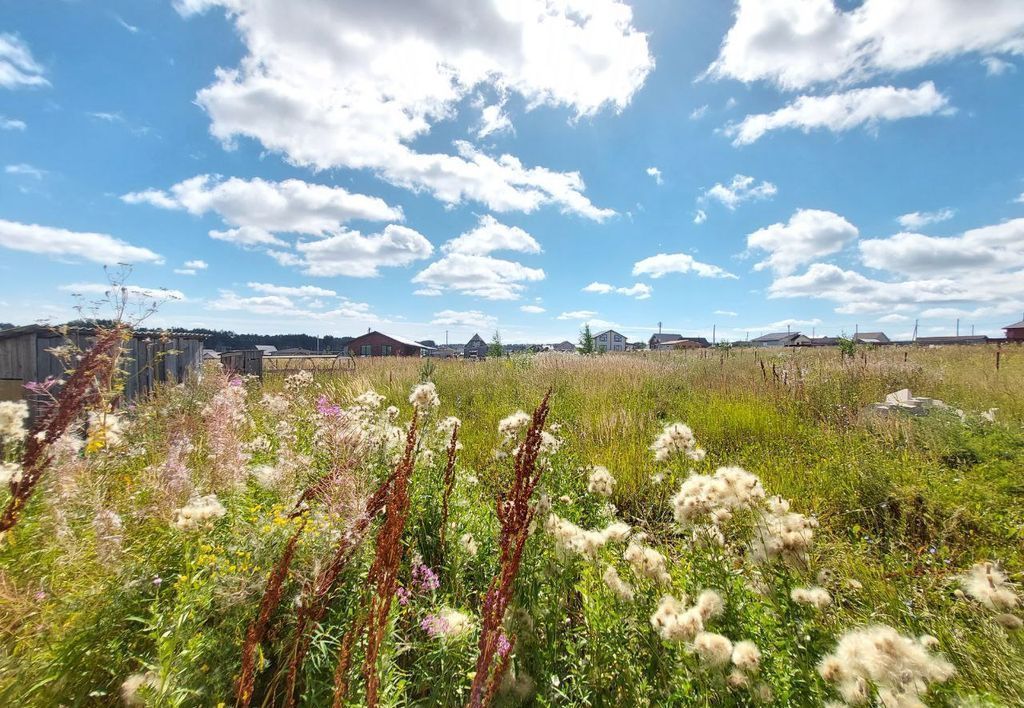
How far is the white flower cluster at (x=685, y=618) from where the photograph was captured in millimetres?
1452

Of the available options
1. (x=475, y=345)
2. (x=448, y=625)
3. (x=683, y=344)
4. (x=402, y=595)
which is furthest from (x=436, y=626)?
(x=475, y=345)

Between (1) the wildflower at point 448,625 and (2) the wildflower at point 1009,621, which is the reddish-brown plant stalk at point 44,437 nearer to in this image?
(1) the wildflower at point 448,625

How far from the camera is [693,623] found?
4.77 feet

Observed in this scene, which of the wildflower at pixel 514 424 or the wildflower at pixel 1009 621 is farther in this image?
the wildflower at pixel 514 424

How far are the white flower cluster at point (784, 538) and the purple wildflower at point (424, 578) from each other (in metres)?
1.54

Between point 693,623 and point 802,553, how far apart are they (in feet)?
2.15

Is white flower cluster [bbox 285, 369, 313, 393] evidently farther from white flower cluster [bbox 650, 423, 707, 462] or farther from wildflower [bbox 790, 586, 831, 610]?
wildflower [bbox 790, 586, 831, 610]

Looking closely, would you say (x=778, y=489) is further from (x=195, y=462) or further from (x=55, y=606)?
(x=195, y=462)

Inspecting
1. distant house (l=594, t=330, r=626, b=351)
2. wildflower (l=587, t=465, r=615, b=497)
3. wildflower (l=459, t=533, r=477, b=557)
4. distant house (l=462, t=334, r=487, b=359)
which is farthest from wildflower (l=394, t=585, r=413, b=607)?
distant house (l=594, t=330, r=626, b=351)

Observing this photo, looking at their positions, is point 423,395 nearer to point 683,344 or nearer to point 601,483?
point 601,483

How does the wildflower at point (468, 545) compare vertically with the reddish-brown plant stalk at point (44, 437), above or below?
below

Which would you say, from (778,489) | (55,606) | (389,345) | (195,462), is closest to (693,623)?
(55,606)

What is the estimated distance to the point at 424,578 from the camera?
7.47 ft

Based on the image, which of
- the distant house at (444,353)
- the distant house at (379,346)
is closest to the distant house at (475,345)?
the distant house at (444,353)
